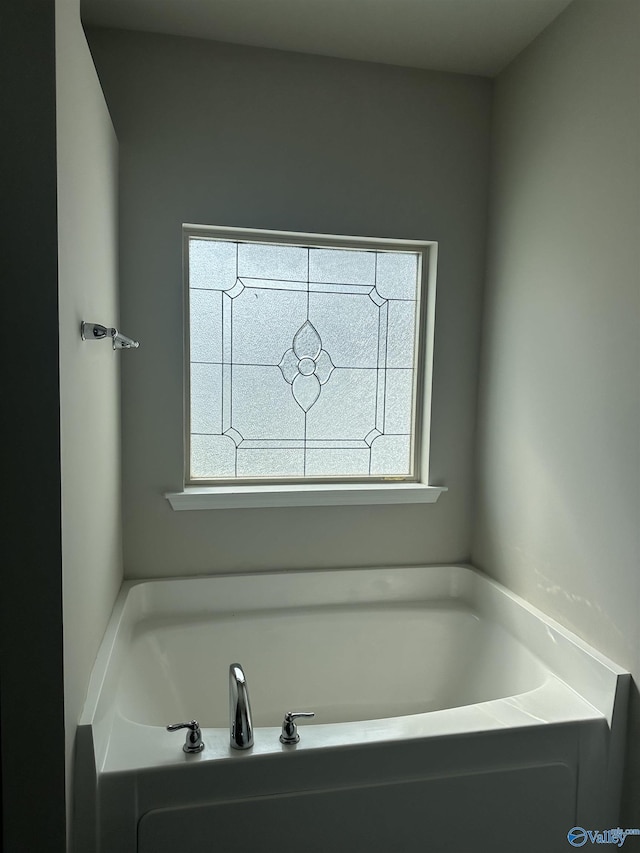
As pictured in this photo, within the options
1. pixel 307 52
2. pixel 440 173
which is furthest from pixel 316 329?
pixel 307 52

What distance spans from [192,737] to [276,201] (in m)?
1.73

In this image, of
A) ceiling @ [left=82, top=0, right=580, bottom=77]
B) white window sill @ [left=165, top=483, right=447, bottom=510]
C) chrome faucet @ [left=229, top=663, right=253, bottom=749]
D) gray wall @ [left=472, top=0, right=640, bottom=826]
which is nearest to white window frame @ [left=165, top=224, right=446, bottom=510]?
white window sill @ [left=165, top=483, right=447, bottom=510]

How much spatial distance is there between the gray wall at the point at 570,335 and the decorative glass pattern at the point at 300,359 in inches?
14.4

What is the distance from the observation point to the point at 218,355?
2.17 metres

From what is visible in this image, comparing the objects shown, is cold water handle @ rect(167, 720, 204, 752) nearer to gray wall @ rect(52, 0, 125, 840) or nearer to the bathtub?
the bathtub

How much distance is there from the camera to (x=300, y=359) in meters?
2.23

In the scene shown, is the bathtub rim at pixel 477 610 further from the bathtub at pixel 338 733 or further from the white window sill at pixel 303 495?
the white window sill at pixel 303 495

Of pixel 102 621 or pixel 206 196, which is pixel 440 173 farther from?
pixel 102 621

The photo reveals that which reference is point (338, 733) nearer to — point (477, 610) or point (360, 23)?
point (477, 610)

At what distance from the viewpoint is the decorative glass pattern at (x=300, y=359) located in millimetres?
2162

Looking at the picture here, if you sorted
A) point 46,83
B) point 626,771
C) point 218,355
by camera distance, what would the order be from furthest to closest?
point 218,355
point 626,771
point 46,83

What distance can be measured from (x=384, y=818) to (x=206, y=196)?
197 centimetres

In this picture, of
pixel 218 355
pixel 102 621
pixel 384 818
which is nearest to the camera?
pixel 384 818

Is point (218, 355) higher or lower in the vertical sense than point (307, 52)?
lower
